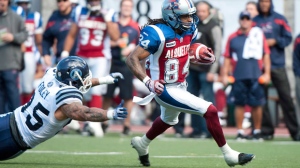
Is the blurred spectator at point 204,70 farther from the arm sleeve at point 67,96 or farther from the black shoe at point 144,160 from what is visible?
the arm sleeve at point 67,96

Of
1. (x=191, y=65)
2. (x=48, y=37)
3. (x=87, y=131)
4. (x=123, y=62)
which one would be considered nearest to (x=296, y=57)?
(x=191, y=65)

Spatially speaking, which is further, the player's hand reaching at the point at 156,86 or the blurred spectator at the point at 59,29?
the blurred spectator at the point at 59,29

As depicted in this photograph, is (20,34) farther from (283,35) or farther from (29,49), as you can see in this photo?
(283,35)

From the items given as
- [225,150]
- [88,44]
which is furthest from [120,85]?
[225,150]

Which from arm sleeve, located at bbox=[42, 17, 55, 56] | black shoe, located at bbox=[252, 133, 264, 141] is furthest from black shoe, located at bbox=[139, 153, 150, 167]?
arm sleeve, located at bbox=[42, 17, 55, 56]

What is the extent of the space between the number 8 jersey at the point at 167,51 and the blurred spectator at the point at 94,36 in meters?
5.33

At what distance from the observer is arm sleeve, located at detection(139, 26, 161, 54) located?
8.65 metres

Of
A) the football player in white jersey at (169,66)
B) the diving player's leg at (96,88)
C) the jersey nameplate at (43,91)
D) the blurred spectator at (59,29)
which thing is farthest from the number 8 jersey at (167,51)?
the blurred spectator at (59,29)

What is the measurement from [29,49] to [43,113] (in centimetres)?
676

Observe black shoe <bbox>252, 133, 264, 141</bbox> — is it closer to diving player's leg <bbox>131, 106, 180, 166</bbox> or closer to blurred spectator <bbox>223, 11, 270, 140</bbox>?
blurred spectator <bbox>223, 11, 270, 140</bbox>

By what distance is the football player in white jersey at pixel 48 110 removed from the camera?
8.26 meters

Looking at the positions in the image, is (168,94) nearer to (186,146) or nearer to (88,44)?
(186,146)

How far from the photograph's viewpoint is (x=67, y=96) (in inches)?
324

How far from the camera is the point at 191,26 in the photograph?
8.87 meters
